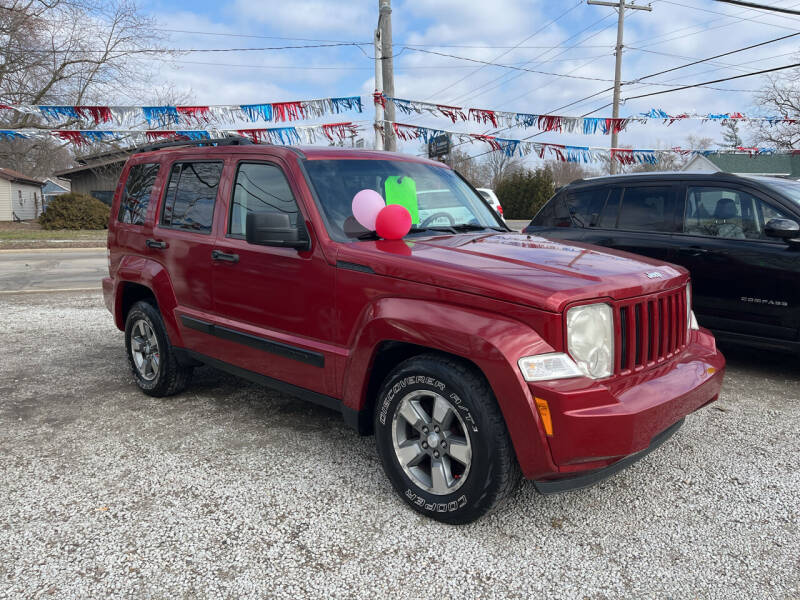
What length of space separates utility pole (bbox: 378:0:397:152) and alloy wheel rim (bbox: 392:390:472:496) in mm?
13453

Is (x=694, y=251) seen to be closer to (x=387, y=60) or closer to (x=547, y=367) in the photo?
(x=547, y=367)

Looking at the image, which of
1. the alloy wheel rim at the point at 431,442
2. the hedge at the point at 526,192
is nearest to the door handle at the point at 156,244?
the alloy wheel rim at the point at 431,442

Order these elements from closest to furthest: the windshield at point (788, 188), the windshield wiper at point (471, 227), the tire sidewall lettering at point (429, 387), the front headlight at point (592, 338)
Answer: the front headlight at point (592, 338) < the tire sidewall lettering at point (429, 387) < the windshield wiper at point (471, 227) < the windshield at point (788, 188)

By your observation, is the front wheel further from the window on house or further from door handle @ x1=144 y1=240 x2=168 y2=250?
door handle @ x1=144 y1=240 x2=168 y2=250

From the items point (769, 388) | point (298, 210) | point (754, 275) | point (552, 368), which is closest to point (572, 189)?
point (754, 275)

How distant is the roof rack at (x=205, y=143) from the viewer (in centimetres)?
405

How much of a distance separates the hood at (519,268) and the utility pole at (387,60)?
12.8 metres

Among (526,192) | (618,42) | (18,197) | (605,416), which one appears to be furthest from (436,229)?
(18,197)

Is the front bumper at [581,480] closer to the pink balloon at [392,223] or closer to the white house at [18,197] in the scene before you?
the pink balloon at [392,223]

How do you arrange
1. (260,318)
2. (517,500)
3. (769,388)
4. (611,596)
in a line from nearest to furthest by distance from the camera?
(611,596) < (517,500) < (260,318) < (769,388)

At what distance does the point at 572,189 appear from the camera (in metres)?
6.66

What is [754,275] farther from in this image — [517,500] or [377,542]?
[377,542]

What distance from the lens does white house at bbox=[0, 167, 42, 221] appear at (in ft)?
144

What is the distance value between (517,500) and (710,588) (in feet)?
3.23
